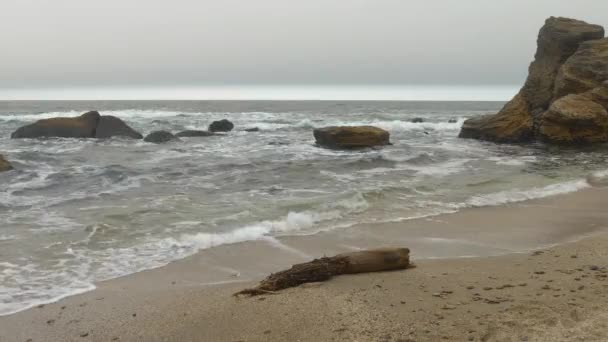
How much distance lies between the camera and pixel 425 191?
400 inches

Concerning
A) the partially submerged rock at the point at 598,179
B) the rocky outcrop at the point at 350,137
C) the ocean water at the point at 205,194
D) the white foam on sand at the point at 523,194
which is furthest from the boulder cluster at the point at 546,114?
the white foam on sand at the point at 523,194

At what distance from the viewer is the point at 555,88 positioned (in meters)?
21.7

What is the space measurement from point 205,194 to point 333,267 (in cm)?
585

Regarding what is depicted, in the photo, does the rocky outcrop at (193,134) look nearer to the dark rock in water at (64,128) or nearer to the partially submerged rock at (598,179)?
the dark rock in water at (64,128)

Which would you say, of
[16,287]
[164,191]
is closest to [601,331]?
[16,287]

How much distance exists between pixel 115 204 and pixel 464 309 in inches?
272

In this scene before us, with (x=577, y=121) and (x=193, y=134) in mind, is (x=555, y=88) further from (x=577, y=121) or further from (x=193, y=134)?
(x=193, y=134)

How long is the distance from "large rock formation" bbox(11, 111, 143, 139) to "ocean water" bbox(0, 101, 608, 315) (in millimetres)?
4114

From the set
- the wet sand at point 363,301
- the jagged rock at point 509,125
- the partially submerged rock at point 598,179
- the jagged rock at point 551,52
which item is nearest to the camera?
the wet sand at point 363,301

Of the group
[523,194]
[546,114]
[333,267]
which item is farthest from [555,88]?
[333,267]

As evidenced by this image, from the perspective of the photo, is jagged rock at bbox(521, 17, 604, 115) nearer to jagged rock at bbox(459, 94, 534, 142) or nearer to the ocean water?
jagged rock at bbox(459, 94, 534, 142)

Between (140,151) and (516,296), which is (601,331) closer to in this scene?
(516,296)

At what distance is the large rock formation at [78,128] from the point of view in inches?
933

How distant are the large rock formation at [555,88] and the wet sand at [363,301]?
1409 centimetres
